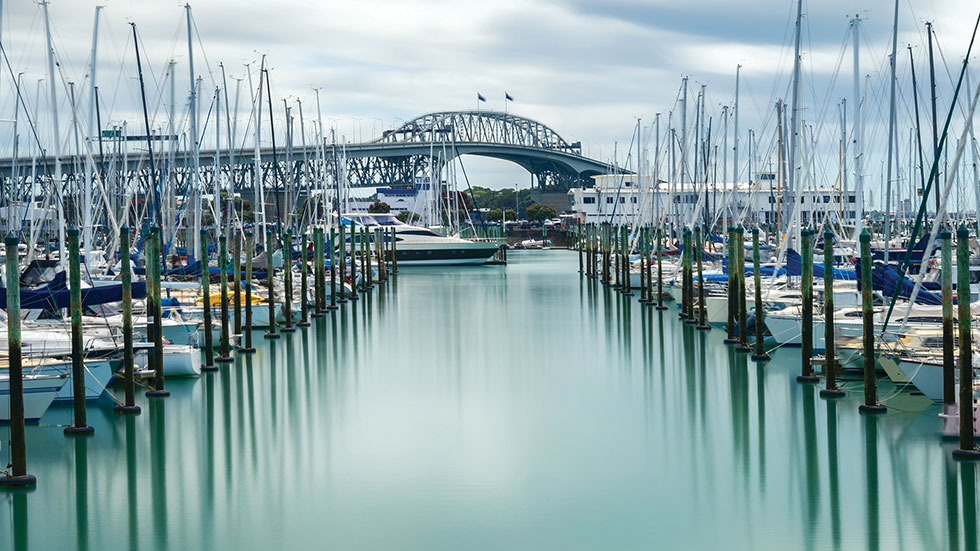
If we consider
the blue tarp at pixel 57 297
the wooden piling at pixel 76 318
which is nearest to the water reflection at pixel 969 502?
the wooden piling at pixel 76 318

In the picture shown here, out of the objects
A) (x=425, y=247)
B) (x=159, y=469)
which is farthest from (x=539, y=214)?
(x=159, y=469)

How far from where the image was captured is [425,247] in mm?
82000

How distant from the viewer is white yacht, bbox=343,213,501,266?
269 feet

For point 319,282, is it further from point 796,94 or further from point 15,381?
point 15,381

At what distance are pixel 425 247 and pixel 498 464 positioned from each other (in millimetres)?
62196

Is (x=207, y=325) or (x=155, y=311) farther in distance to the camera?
(x=207, y=325)

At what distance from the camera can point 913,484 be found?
1819 cm

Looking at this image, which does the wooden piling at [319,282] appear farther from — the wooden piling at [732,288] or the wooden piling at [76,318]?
the wooden piling at [76,318]

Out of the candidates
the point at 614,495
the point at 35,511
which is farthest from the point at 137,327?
the point at 614,495

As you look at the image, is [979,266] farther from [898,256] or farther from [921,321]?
[921,321]

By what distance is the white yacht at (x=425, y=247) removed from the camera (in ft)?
269

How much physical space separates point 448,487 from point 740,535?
4.48 meters

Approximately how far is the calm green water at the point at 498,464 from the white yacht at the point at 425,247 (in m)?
49.2

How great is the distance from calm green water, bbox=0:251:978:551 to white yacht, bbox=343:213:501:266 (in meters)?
49.2
